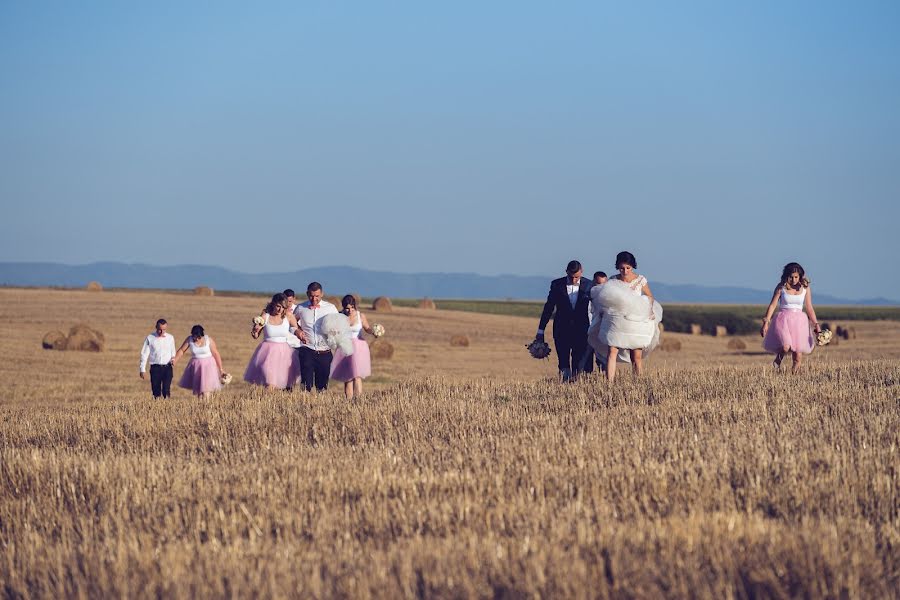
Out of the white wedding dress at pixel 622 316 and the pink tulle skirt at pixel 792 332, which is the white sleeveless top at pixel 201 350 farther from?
the pink tulle skirt at pixel 792 332

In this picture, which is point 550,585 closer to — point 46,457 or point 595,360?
point 46,457

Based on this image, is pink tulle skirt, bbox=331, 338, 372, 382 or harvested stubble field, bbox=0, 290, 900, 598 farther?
pink tulle skirt, bbox=331, 338, 372, 382

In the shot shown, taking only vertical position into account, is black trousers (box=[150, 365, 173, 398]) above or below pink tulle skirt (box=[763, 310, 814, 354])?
below

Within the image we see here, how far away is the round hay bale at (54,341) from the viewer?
3303 centimetres

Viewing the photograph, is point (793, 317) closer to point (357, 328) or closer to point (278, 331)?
point (357, 328)

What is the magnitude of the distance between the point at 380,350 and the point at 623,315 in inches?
799

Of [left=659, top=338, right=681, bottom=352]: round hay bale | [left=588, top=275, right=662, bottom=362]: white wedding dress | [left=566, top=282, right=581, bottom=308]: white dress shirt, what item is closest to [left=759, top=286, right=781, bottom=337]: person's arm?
[left=588, top=275, right=662, bottom=362]: white wedding dress

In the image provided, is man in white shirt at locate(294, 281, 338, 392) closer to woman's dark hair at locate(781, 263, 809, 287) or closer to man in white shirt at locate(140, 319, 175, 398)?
man in white shirt at locate(140, 319, 175, 398)

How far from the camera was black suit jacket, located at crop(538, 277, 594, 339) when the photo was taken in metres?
14.9

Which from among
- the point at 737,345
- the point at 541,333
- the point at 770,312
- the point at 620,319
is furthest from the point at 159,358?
the point at 737,345

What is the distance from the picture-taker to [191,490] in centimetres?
777

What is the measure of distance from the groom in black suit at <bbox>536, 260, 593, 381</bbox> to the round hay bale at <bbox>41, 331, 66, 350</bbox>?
21.6 m

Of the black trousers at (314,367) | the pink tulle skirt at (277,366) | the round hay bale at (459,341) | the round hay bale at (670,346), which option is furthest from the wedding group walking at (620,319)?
the round hay bale at (670,346)

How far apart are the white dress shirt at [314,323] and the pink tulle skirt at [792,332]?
5.82 meters
